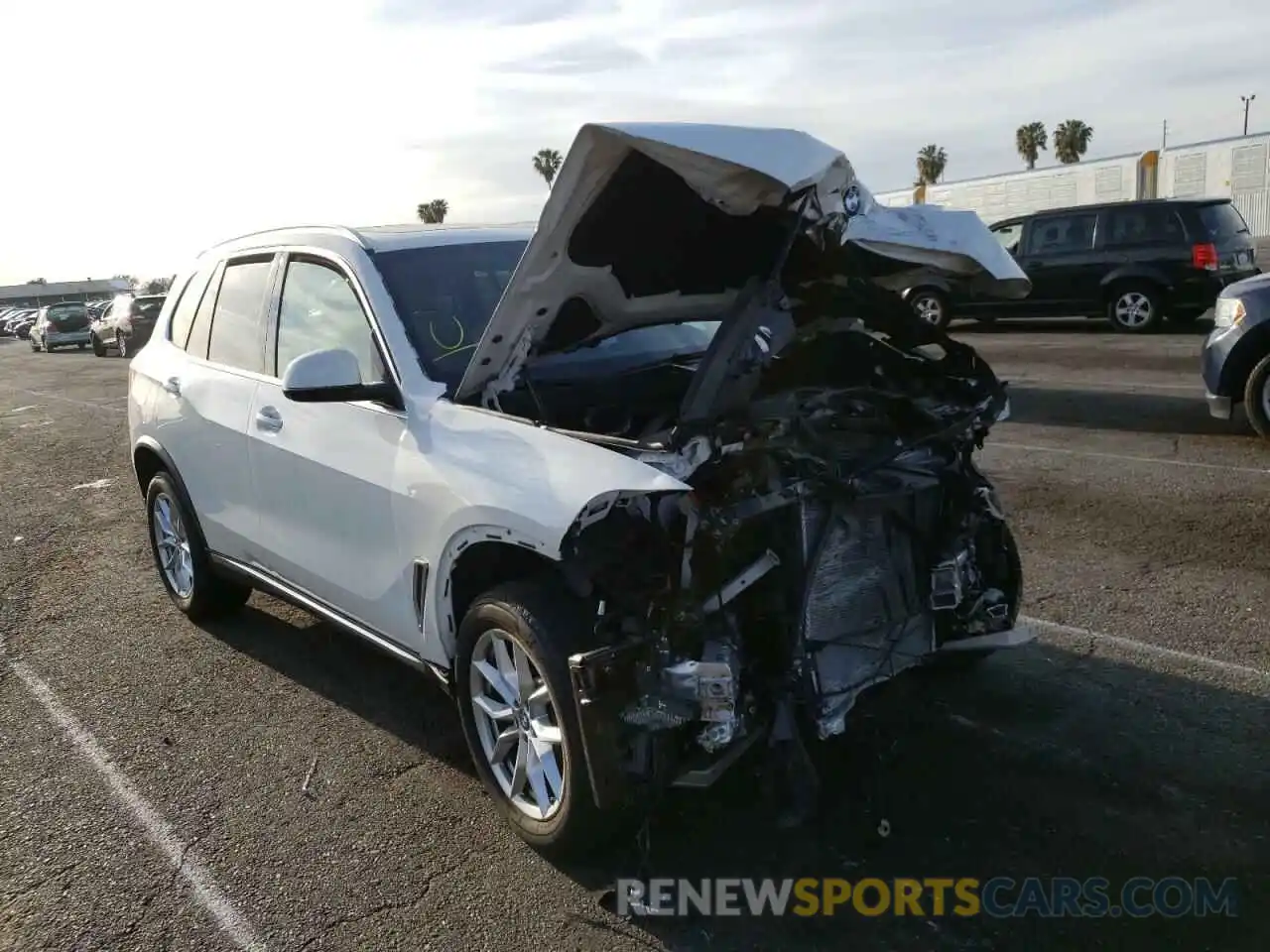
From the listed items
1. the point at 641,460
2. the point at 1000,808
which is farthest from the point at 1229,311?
the point at 641,460

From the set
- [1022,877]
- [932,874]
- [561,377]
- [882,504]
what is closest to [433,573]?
[561,377]

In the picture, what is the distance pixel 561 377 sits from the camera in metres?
4.06

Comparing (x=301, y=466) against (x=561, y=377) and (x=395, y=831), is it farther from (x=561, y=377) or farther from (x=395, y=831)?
(x=395, y=831)

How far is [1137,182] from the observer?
34062 mm

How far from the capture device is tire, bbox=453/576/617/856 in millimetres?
3109

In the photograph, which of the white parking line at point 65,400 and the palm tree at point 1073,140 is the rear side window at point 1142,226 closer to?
the white parking line at point 65,400

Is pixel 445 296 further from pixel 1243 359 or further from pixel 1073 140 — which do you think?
pixel 1073 140

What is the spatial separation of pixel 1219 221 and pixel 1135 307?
155 cm

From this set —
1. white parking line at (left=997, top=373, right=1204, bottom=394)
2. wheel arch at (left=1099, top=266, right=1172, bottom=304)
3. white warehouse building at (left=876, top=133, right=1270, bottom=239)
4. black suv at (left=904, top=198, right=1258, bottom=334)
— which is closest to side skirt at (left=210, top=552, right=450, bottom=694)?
white parking line at (left=997, top=373, right=1204, bottom=394)

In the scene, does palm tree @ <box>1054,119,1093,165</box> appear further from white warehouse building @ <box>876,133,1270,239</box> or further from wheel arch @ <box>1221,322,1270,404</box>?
wheel arch @ <box>1221,322,1270,404</box>

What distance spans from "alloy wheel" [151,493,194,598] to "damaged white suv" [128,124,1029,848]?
1.26 metres

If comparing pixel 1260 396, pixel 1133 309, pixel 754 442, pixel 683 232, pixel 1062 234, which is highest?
pixel 1062 234

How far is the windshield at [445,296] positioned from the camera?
389 cm

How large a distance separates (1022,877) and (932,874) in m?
0.26
